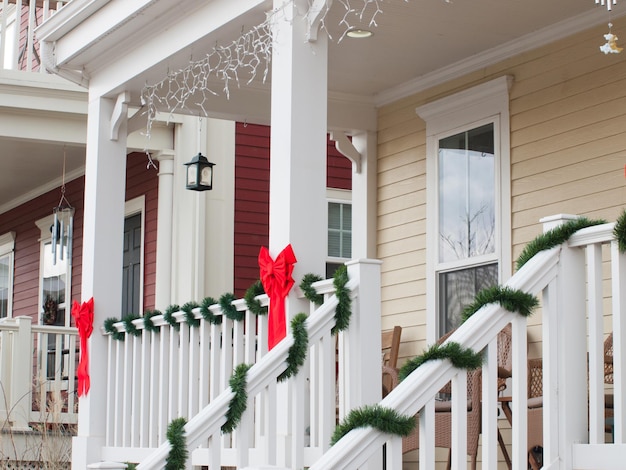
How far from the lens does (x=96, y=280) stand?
310 inches

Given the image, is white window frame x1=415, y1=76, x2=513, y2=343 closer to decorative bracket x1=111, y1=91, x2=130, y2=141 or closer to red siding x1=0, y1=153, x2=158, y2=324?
decorative bracket x1=111, y1=91, x2=130, y2=141

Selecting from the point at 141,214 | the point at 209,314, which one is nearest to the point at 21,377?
the point at 141,214

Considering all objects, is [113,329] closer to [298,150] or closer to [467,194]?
[298,150]

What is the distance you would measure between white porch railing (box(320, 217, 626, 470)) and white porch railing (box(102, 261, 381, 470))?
1433mm

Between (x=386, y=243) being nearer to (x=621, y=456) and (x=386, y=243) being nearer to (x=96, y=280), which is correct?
(x=96, y=280)

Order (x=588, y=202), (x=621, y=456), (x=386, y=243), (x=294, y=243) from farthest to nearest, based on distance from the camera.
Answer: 1. (x=386, y=243)
2. (x=588, y=202)
3. (x=294, y=243)
4. (x=621, y=456)

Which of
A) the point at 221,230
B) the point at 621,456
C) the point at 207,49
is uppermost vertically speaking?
the point at 207,49

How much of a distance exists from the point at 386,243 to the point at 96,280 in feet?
7.53

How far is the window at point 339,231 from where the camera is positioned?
12359 mm

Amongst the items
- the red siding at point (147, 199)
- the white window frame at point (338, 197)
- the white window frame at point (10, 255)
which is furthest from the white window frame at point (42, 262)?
the white window frame at point (338, 197)

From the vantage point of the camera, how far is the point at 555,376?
12.9ft

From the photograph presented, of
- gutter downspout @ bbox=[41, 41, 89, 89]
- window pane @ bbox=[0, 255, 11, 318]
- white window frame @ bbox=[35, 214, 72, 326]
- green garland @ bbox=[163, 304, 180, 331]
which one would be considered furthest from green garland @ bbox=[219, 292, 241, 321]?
window pane @ bbox=[0, 255, 11, 318]

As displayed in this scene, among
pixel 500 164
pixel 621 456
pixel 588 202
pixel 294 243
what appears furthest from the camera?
pixel 500 164

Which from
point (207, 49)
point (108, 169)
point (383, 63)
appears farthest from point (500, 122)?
point (108, 169)
